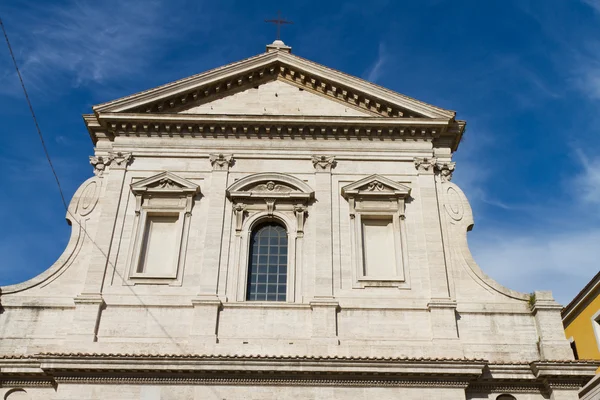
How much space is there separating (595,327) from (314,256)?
10365 millimetres

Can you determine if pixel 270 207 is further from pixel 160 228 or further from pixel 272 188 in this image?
pixel 160 228

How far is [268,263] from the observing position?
61.3 feet

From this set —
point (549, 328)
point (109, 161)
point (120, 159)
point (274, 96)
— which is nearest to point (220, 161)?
point (120, 159)

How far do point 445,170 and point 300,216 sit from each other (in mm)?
4819

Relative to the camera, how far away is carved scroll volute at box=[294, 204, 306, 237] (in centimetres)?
1878

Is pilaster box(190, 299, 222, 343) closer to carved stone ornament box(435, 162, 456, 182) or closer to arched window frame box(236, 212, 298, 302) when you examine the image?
arched window frame box(236, 212, 298, 302)

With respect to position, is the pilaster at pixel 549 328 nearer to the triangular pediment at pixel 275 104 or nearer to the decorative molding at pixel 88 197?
the triangular pediment at pixel 275 104

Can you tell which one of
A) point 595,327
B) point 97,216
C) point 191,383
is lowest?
point 191,383

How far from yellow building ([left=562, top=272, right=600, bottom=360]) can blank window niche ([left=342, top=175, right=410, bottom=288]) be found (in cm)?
696

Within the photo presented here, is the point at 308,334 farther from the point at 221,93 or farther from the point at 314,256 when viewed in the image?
the point at 221,93

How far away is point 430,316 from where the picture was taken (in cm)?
1742

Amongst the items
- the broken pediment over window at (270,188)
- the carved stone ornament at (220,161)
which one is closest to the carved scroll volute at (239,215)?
the broken pediment over window at (270,188)

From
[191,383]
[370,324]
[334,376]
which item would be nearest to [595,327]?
[370,324]

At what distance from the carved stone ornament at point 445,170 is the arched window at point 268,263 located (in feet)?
16.8
